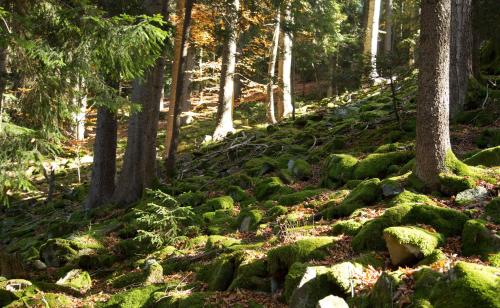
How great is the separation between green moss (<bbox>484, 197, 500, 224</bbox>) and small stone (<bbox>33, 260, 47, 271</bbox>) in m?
8.04

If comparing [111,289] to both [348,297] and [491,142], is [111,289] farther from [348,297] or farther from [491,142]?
[491,142]

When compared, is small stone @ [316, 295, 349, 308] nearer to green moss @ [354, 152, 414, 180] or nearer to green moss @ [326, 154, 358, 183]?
green moss @ [354, 152, 414, 180]

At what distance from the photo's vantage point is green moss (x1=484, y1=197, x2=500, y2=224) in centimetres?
581

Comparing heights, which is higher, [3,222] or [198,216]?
[198,216]

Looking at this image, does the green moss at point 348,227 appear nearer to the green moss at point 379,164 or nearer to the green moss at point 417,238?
the green moss at point 417,238

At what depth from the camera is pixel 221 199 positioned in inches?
422

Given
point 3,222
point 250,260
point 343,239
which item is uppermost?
point 343,239

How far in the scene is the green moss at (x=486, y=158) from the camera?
7.91m

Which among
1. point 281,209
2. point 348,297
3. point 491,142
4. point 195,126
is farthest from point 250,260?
point 195,126

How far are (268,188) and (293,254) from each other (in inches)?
194

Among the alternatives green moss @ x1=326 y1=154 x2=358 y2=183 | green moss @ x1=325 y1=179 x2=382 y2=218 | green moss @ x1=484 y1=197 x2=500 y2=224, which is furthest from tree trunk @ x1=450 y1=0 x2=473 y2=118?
green moss @ x1=484 y1=197 x2=500 y2=224

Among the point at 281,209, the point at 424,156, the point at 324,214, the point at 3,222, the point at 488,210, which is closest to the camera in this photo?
the point at 488,210

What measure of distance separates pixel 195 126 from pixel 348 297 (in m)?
20.7

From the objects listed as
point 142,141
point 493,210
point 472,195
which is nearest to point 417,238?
point 493,210
